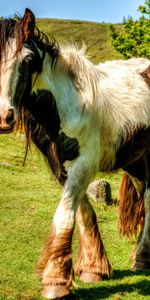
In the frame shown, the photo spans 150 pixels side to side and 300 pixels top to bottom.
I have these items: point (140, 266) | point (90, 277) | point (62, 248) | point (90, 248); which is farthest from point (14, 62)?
point (140, 266)

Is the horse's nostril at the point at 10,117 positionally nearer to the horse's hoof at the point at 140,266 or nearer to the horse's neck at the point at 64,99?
the horse's neck at the point at 64,99

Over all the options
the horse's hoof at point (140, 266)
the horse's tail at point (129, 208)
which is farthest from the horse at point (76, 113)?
the horse's tail at point (129, 208)

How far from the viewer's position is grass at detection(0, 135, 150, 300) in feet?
17.8

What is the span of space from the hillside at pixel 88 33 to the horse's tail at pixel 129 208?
4581 centimetres

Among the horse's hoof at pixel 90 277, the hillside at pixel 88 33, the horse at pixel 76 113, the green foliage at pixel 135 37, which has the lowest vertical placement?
the horse's hoof at pixel 90 277

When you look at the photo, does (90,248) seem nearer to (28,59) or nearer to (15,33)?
(28,59)

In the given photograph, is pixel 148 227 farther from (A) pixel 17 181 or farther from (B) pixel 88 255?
(A) pixel 17 181

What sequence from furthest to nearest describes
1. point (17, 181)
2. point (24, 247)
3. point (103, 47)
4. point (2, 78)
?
point (103, 47), point (17, 181), point (24, 247), point (2, 78)

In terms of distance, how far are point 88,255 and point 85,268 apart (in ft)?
0.45

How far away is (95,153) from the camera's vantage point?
5.09 m

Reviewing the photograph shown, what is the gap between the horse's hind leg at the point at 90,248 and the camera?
5.73 metres

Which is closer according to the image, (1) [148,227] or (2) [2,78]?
(2) [2,78]

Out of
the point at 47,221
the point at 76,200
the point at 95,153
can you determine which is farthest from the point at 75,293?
the point at 47,221

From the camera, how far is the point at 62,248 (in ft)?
15.8
